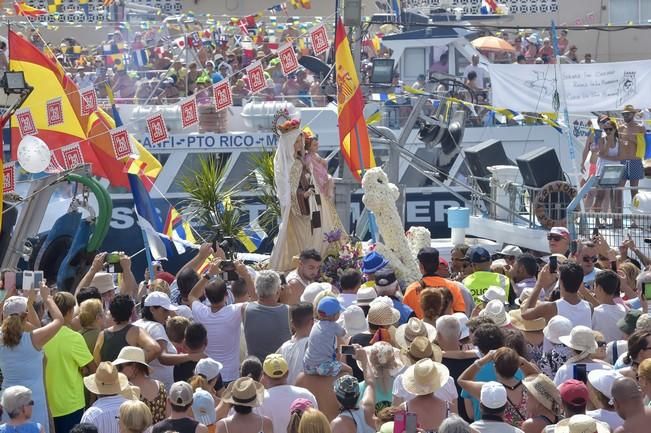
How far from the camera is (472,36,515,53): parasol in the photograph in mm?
24359

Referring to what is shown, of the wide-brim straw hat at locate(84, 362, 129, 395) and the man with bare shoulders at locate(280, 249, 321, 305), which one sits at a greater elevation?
the wide-brim straw hat at locate(84, 362, 129, 395)

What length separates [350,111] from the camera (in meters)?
15.0

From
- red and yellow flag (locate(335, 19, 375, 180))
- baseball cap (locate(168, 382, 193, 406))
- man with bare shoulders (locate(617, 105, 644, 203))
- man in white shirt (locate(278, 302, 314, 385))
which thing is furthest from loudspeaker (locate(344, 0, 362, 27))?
baseball cap (locate(168, 382, 193, 406))

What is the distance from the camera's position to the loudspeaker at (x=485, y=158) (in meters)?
20.0

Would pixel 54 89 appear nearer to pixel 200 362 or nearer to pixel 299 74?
pixel 299 74

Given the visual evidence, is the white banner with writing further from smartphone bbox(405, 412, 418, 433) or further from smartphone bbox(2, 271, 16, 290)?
smartphone bbox(405, 412, 418, 433)

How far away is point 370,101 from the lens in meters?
21.8

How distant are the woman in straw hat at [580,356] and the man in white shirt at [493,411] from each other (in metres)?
0.98

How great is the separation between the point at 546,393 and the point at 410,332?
102 cm

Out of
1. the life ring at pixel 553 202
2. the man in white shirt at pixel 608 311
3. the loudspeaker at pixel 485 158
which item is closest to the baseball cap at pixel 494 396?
the man in white shirt at pixel 608 311

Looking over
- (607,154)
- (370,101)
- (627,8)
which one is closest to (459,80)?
(370,101)

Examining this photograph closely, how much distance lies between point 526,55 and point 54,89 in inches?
448

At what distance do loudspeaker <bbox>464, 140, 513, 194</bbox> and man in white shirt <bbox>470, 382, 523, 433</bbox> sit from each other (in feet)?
44.7

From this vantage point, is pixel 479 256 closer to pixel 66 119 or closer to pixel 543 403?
pixel 543 403
